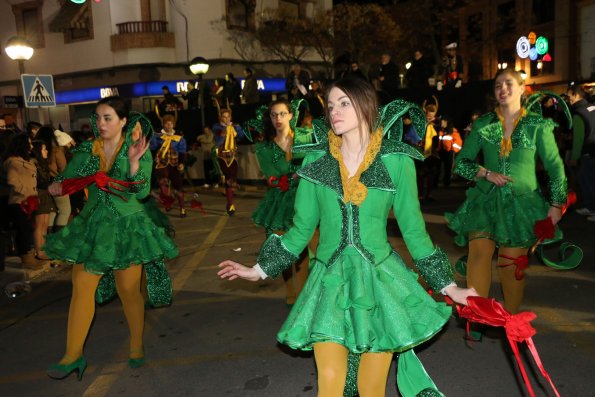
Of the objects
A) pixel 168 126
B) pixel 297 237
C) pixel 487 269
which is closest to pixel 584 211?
pixel 487 269

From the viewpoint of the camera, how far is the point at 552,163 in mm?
4441

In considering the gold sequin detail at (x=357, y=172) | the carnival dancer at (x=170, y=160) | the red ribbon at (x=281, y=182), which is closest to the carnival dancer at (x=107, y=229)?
the red ribbon at (x=281, y=182)

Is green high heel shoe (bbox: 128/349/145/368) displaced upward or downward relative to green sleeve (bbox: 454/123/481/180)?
downward

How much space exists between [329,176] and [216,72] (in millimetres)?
29746

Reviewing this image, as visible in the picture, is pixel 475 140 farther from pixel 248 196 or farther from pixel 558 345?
pixel 248 196

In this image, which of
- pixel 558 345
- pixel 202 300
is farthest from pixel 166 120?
pixel 558 345

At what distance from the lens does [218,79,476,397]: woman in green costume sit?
2.66 metres

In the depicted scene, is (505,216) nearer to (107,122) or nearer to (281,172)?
(281,172)

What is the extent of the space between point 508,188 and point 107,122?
291 centimetres

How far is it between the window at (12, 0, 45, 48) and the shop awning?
219 cm

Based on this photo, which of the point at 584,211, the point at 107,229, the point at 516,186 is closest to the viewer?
the point at 107,229

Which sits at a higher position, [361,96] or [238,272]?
[361,96]

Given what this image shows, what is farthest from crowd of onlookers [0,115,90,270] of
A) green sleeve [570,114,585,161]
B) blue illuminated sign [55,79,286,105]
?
blue illuminated sign [55,79,286,105]

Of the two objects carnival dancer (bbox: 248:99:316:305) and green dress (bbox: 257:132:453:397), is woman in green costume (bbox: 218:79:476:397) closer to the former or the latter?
green dress (bbox: 257:132:453:397)
